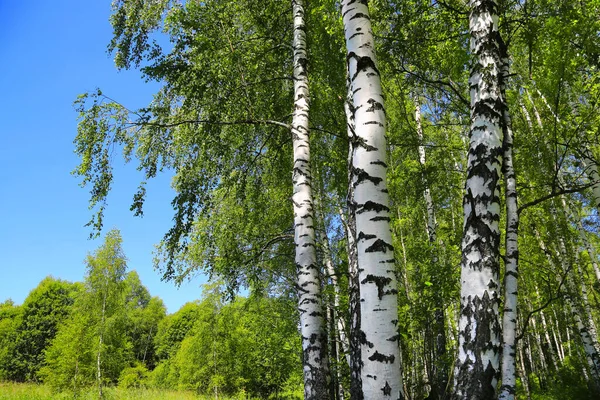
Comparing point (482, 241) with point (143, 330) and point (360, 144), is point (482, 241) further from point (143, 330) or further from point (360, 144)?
point (143, 330)

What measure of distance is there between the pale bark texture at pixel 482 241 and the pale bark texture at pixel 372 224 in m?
0.62

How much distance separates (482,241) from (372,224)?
87cm

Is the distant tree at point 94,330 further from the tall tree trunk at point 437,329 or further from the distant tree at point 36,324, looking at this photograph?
the distant tree at point 36,324

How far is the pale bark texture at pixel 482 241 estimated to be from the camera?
7.41 feet

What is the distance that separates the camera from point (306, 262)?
153 inches

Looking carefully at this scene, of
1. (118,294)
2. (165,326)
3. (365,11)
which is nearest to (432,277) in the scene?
(365,11)

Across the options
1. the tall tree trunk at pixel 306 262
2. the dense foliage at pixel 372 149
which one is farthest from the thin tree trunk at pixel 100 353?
the tall tree trunk at pixel 306 262

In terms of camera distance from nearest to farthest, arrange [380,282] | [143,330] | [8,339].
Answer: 1. [380,282]
2. [8,339]
3. [143,330]

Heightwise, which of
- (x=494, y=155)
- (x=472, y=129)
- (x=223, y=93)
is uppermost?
(x=223, y=93)

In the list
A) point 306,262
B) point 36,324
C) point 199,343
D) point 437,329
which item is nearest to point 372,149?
point 306,262

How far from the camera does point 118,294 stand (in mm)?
17844

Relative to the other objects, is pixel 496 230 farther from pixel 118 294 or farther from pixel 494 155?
pixel 118 294

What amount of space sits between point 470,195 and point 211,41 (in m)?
3.78

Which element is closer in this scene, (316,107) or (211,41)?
(211,41)
